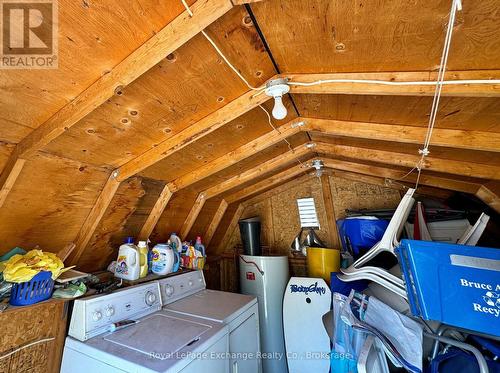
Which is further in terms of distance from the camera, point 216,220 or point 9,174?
point 216,220

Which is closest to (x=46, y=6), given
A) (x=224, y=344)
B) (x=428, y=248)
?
(x=224, y=344)

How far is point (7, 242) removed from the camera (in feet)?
4.12

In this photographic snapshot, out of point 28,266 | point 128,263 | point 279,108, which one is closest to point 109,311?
point 128,263

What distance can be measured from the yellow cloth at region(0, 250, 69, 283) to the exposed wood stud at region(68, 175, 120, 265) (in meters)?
0.36

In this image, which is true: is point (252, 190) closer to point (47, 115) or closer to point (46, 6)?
point (47, 115)

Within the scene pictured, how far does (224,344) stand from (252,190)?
1766 mm

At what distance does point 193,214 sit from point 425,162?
2.13 m

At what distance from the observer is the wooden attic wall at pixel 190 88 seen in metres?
0.72

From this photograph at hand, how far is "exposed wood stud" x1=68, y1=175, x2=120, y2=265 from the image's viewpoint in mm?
1455

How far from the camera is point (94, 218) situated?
4.91 ft

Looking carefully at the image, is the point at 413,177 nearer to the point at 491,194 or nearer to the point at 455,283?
the point at 491,194

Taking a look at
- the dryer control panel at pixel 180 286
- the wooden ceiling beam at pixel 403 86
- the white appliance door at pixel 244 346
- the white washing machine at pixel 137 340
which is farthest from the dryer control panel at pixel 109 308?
the wooden ceiling beam at pixel 403 86

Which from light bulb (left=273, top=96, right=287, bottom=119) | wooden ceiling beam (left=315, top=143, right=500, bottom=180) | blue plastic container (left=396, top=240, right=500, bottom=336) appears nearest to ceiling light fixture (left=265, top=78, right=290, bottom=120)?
light bulb (left=273, top=96, right=287, bottom=119)

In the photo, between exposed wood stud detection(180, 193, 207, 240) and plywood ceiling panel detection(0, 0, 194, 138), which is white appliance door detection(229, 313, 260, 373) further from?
plywood ceiling panel detection(0, 0, 194, 138)
